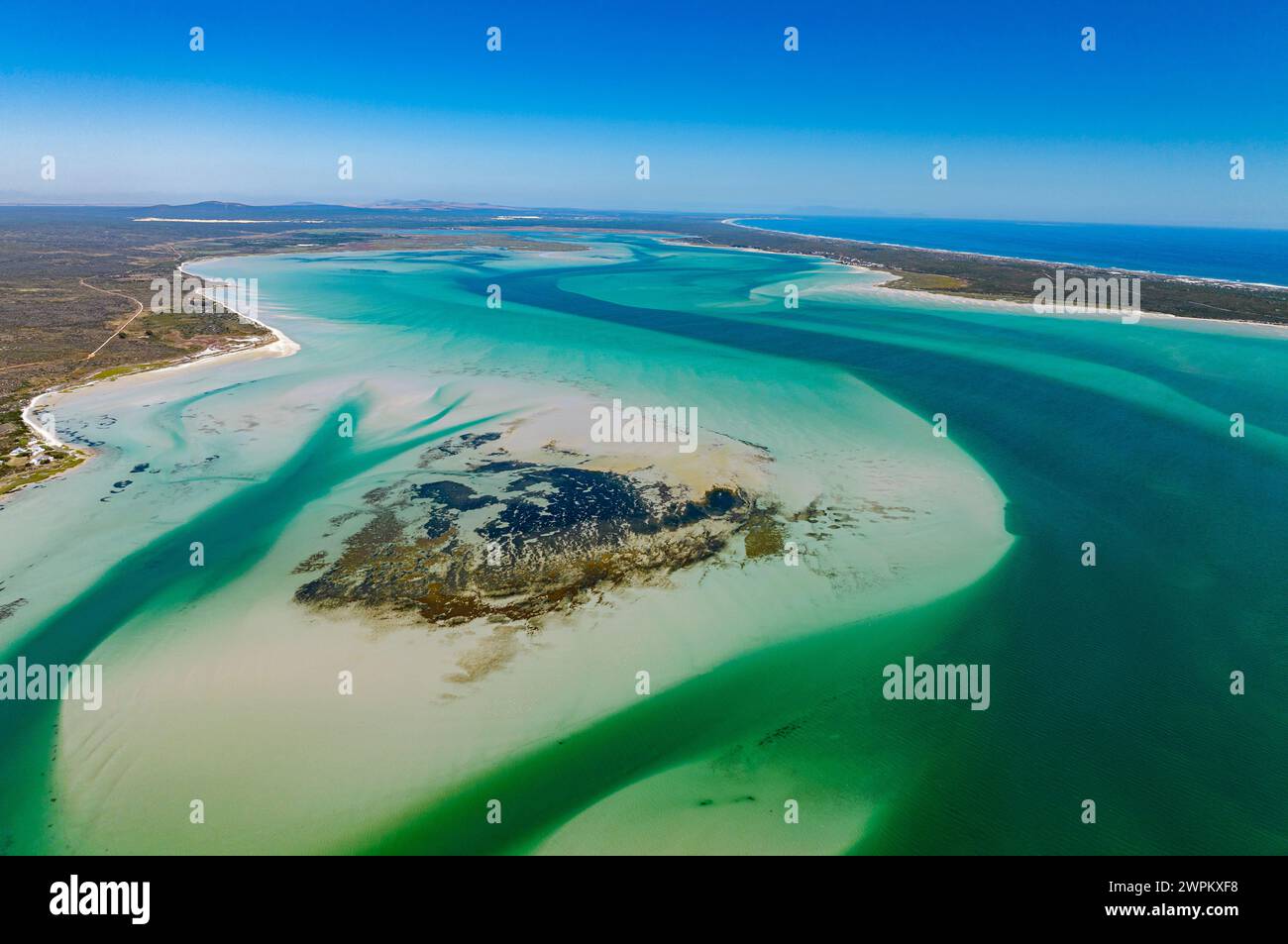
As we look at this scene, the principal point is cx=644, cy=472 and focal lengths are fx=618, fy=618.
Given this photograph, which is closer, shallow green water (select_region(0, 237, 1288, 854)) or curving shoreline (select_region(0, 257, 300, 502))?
shallow green water (select_region(0, 237, 1288, 854))

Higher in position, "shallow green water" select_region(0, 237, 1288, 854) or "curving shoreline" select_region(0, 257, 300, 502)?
"curving shoreline" select_region(0, 257, 300, 502)

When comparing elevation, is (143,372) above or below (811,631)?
above

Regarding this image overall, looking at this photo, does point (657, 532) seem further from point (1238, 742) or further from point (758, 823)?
point (1238, 742)

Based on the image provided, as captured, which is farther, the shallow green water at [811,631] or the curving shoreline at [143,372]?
the curving shoreline at [143,372]

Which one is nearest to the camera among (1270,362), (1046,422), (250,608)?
(250,608)

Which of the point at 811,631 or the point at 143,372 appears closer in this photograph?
the point at 811,631

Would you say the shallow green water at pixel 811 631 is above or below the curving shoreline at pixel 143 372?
below
